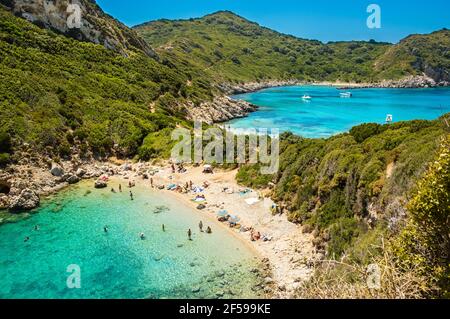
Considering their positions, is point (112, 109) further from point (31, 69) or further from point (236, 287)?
point (236, 287)

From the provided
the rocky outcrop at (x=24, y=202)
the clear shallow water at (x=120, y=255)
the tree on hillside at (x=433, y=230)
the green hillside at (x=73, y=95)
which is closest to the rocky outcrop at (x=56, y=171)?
the green hillside at (x=73, y=95)

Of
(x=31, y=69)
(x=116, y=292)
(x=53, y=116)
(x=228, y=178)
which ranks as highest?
(x=31, y=69)

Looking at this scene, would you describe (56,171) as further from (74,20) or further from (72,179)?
(74,20)

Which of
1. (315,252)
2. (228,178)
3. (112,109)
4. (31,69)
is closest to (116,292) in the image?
(315,252)

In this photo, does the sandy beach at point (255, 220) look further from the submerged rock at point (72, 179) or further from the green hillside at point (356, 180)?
the submerged rock at point (72, 179)

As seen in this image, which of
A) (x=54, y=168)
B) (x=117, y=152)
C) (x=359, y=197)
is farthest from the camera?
(x=117, y=152)

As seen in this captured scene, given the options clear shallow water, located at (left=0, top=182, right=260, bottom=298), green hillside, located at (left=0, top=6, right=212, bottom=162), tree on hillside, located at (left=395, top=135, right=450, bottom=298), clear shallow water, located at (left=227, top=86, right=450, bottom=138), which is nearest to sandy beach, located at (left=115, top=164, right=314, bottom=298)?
clear shallow water, located at (left=0, top=182, right=260, bottom=298)
